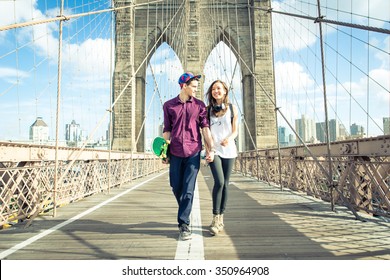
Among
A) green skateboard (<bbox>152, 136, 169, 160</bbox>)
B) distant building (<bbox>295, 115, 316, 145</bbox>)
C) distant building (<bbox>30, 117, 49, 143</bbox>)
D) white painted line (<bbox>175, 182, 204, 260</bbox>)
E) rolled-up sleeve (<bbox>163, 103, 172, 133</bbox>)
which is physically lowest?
white painted line (<bbox>175, 182, 204, 260</bbox>)

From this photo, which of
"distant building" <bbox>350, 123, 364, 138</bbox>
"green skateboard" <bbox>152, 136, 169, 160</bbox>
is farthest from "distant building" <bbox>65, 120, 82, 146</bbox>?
"distant building" <bbox>350, 123, 364, 138</bbox>

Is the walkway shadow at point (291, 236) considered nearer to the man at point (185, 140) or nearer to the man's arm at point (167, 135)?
the man at point (185, 140)

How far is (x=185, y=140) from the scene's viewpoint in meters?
2.75

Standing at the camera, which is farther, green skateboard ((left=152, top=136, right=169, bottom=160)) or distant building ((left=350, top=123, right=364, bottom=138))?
distant building ((left=350, top=123, right=364, bottom=138))

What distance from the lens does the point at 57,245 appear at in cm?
251

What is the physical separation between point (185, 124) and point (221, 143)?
0.39m

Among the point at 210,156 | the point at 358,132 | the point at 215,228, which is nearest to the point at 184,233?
the point at 215,228

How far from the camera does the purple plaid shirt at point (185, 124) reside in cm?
275

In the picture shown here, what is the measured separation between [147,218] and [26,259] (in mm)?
1665

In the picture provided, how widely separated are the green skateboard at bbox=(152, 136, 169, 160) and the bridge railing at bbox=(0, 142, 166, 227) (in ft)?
5.77

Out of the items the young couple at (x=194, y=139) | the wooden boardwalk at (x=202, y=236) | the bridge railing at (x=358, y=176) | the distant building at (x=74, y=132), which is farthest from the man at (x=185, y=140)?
the distant building at (x=74, y=132)

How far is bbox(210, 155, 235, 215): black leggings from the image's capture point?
9.47 ft

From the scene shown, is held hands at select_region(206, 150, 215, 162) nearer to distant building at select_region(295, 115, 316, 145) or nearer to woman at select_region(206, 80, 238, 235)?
woman at select_region(206, 80, 238, 235)
